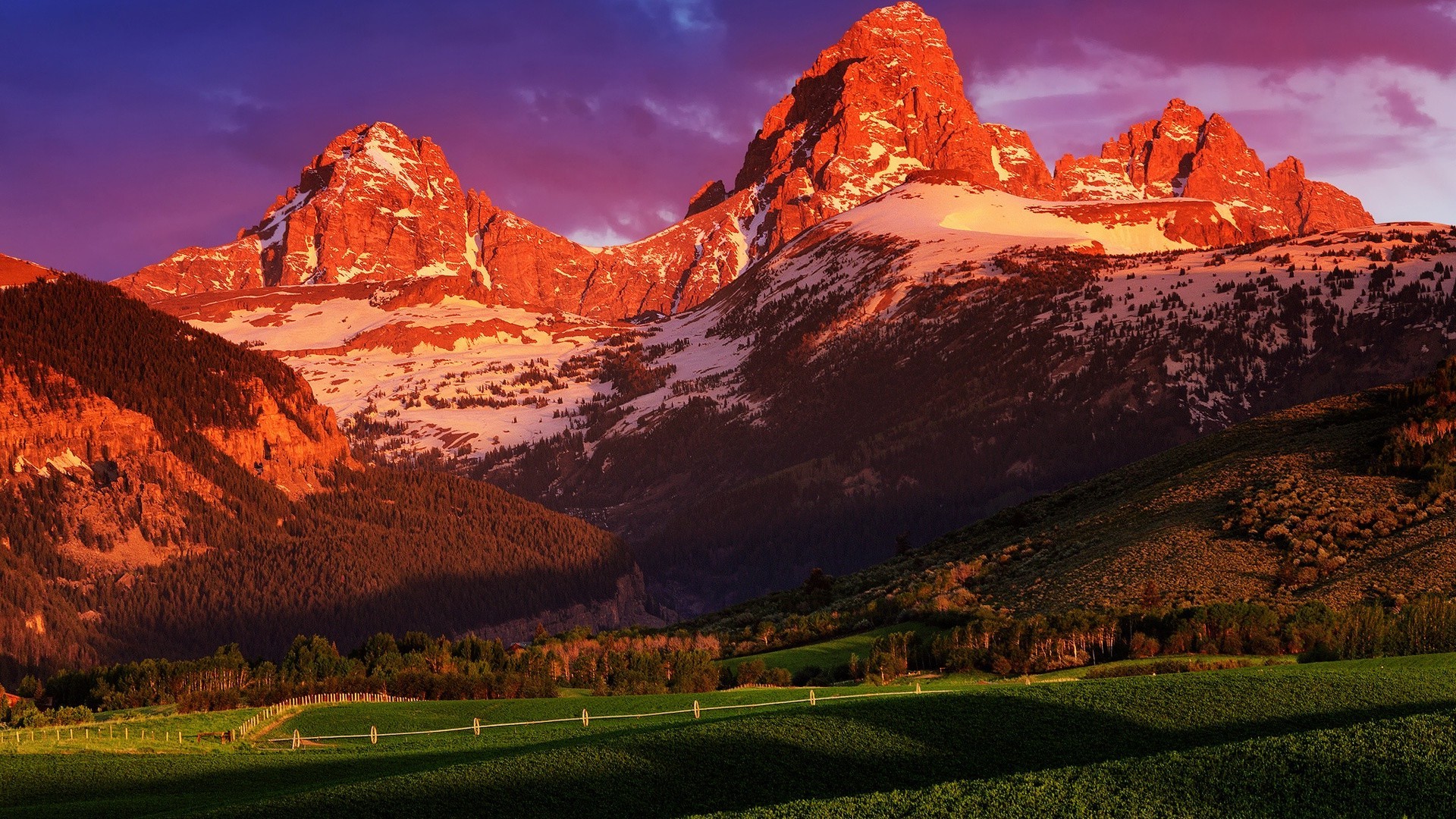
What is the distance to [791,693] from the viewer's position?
87375mm

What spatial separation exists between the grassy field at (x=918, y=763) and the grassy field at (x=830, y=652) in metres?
35.4

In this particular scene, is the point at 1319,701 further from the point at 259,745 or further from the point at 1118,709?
the point at 259,745

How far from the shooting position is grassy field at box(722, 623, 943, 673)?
366 ft

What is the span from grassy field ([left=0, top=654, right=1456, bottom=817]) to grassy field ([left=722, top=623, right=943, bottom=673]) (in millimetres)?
35384

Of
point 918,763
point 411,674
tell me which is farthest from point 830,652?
point 918,763

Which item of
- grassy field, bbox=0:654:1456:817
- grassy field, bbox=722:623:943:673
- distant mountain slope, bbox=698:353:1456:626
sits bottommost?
grassy field, bbox=0:654:1456:817

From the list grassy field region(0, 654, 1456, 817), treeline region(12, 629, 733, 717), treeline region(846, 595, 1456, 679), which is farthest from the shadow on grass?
treeline region(12, 629, 733, 717)

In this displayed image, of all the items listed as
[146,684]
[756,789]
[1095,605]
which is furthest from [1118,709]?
[146,684]

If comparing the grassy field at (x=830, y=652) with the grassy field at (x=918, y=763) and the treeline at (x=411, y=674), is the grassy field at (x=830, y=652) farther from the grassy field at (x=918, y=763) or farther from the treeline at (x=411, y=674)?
the grassy field at (x=918, y=763)

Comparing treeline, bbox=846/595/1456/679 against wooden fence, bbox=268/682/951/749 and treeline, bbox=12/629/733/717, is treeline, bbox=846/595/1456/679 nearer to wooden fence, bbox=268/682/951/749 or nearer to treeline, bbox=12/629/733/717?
treeline, bbox=12/629/733/717

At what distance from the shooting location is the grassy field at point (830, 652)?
112 metres

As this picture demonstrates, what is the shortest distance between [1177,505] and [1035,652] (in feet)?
131

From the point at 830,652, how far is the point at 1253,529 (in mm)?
32172

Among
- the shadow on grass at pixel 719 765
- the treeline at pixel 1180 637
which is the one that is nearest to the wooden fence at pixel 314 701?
the shadow on grass at pixel 719 765
